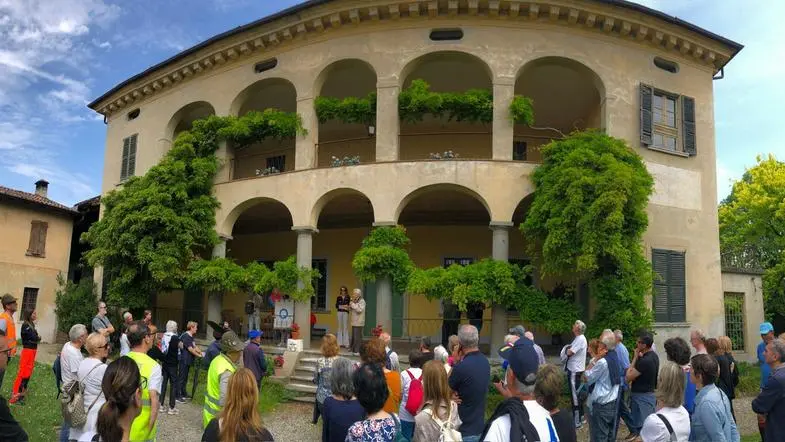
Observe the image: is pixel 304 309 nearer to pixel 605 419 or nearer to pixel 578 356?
pixel 578 356

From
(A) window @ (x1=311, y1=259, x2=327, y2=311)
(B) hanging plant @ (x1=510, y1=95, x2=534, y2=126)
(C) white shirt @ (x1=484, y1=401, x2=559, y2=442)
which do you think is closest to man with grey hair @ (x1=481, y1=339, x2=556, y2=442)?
(C) white shirt @ (x1=484, y1=401, x2=559, y2=442)

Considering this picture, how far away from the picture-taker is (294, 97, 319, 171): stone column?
17203 millimetres

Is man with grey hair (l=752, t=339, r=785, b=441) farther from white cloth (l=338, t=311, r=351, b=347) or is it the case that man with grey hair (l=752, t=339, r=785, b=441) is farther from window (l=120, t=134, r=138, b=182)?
window (l=120, t=134, r=138, b=182)

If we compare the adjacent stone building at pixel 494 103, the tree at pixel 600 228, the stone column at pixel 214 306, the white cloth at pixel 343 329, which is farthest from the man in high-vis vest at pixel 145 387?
the stone column at pixel 214 306

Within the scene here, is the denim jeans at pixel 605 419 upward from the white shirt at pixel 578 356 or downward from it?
downward

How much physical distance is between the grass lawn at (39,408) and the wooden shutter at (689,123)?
A: 16.8 metres

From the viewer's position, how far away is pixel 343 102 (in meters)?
16.9

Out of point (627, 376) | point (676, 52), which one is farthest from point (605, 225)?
point (676, 52)

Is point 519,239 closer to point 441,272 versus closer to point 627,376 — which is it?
point 441,272

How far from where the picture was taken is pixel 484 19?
52.6 ft

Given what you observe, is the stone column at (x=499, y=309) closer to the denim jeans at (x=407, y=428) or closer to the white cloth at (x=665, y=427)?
the denim jeans at (x=407, y=428)

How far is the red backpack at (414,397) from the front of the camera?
611 centimetres

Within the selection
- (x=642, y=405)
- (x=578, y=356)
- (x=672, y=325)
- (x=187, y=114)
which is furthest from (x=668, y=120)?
(x=187, y=114)

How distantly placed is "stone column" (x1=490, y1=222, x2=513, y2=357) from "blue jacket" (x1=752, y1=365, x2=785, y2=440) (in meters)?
9.02
